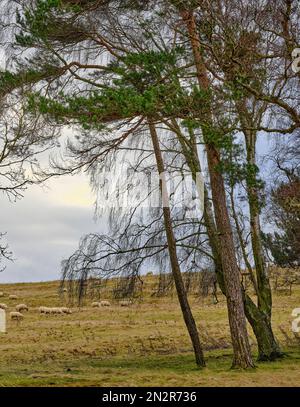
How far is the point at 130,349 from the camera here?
2044 cm

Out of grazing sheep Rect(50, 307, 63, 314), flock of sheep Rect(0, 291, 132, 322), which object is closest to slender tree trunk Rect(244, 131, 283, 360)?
flock of sheep Rect(0, 291, 132, 322)

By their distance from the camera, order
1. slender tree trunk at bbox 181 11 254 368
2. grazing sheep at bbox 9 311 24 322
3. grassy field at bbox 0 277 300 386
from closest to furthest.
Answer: grassy field at bbox 0 277 300 386 < slender tree trunk at bbox 181 11 254 368 < grazing sheep at bbox 9 311 24 322

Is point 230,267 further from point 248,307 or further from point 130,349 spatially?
point 130,349

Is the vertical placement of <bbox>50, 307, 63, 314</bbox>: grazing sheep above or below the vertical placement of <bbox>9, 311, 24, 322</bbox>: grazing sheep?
above

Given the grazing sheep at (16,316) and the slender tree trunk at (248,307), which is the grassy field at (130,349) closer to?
the grazing sheep at (16,316)

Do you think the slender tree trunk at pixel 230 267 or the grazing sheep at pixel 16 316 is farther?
the grazing sheep at pixel 16 316

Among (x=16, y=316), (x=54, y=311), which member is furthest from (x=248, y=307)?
(x=54, y=311)

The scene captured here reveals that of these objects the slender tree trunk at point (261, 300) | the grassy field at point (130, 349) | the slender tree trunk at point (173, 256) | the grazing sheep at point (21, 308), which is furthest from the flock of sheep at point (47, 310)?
the slender tree trunk at point (173, 256)

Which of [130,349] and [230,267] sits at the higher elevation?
[230,267]

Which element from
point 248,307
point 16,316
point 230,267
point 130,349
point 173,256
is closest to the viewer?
point 230,267

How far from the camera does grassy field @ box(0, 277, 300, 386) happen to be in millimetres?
12883

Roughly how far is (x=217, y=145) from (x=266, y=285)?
6697 mm

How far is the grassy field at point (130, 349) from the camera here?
1288 cm

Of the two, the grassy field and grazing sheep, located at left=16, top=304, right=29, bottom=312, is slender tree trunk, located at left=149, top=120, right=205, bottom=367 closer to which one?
the grassy field
